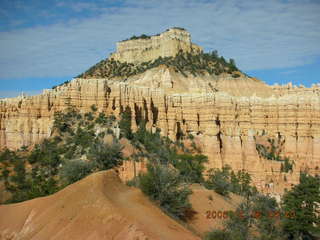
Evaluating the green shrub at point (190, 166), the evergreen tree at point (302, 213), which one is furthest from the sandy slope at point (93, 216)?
the green shrub at point (190, 166)

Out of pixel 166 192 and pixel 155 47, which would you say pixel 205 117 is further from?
A: pixel 166 192

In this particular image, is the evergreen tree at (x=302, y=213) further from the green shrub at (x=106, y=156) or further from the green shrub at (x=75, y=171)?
the green shrub at (x=75, y=171)

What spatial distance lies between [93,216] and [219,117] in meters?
39.0

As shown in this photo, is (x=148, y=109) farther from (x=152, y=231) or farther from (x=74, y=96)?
(x=152, y=231)

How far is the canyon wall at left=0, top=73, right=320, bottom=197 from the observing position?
137 ft

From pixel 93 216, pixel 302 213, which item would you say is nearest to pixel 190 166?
pixel 302 213

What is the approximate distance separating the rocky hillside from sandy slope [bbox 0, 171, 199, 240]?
19861 mm

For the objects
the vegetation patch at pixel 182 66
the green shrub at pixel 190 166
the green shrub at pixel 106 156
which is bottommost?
the green shrub at pixel 190 166

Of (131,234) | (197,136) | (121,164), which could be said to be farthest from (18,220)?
(197,136)

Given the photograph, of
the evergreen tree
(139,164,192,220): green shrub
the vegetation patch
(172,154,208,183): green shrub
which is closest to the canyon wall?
(172,154,208,183): green shrub

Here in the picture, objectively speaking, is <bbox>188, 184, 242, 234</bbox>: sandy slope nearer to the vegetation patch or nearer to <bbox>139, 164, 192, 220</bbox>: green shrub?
<bbox>139, 164, 192, 220</bbox>: green shrub

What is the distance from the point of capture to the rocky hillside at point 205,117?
40844mm

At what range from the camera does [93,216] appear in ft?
52.9

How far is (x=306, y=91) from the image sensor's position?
218 ft
